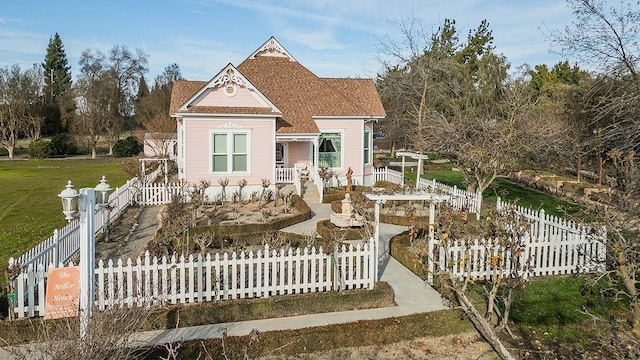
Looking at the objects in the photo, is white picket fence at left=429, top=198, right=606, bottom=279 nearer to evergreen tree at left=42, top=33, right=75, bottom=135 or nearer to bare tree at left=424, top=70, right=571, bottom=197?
bare tree at left=424, top=70, right=571, bottom=197

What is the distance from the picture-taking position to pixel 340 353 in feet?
24.3

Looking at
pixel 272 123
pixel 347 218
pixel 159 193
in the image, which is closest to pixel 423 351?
pixel 347 218

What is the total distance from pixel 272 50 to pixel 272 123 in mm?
8247

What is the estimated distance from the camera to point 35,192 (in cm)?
2472

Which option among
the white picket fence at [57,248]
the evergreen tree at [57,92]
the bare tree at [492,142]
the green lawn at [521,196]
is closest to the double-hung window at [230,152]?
the white picket fence at [57,248]

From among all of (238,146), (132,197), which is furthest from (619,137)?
(132,197)

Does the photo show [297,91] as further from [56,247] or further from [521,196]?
[56,247]

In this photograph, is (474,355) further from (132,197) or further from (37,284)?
(132,197)

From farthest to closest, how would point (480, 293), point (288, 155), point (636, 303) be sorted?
1. point (288, 155)
2. point (480, 293)
3. point (636, 303)

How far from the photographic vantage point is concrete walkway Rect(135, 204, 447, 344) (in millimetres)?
7527

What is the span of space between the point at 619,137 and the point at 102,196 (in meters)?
15.9

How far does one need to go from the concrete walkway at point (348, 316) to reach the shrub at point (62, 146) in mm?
47017

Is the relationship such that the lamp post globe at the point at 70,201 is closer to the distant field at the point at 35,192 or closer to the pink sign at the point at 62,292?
the pink sign at the point at 62,292

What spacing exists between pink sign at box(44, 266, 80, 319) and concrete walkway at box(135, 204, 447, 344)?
3.84ft
